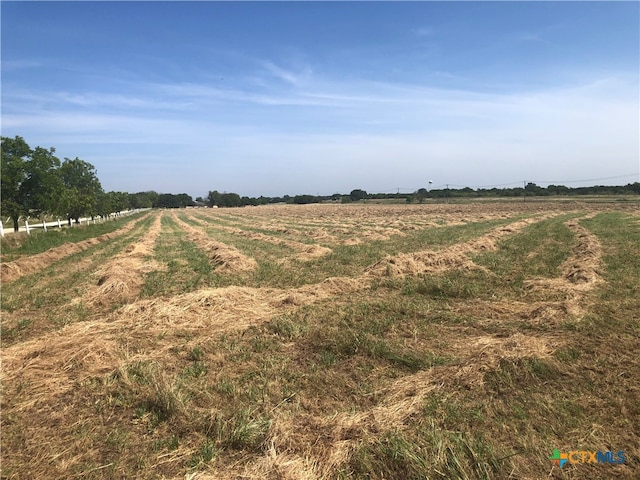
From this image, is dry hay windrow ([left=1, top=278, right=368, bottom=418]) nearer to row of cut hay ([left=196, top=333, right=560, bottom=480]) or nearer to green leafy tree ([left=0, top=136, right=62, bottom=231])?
row of cut hay ([left=196, top=333, right=560, bottom=480])

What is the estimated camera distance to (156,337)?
6777mm

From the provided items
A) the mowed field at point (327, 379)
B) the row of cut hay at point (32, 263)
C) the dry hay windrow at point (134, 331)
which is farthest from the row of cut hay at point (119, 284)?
the row of cut hay at point (32, 263)

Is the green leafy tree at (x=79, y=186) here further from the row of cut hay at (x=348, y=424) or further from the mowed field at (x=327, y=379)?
the row of cut hay at (x=348, y=424)

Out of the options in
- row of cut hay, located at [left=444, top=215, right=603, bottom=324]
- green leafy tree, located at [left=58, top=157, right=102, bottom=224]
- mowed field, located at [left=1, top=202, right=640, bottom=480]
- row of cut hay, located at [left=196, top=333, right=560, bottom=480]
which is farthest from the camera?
green leafy tree, located at [left=58, top=157, right=102, bottom=224]

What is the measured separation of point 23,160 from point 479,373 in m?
32.2

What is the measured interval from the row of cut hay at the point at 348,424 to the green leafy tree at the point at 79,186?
38039 millimetres

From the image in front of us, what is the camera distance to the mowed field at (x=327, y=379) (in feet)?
11.2

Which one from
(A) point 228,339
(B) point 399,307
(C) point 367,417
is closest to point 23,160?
(A) point 228,339

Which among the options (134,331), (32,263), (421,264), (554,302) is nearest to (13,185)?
(32,263)

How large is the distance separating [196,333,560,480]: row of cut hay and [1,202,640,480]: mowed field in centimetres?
2

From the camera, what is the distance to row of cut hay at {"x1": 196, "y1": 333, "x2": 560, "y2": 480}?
3260 millimetres

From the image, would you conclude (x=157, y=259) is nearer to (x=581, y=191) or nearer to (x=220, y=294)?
(x=220, y=294)

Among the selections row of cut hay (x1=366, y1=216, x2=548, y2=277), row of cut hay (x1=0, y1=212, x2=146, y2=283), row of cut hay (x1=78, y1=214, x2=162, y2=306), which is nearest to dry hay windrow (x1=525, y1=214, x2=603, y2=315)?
row of cut hay (x1=366, y1=216, x2=548, y2=277)


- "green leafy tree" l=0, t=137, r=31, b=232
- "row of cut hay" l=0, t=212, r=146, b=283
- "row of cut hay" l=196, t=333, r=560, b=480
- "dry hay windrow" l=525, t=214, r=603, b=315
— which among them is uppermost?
"green leafy tree" l=0, t=137, r=31, b=232
